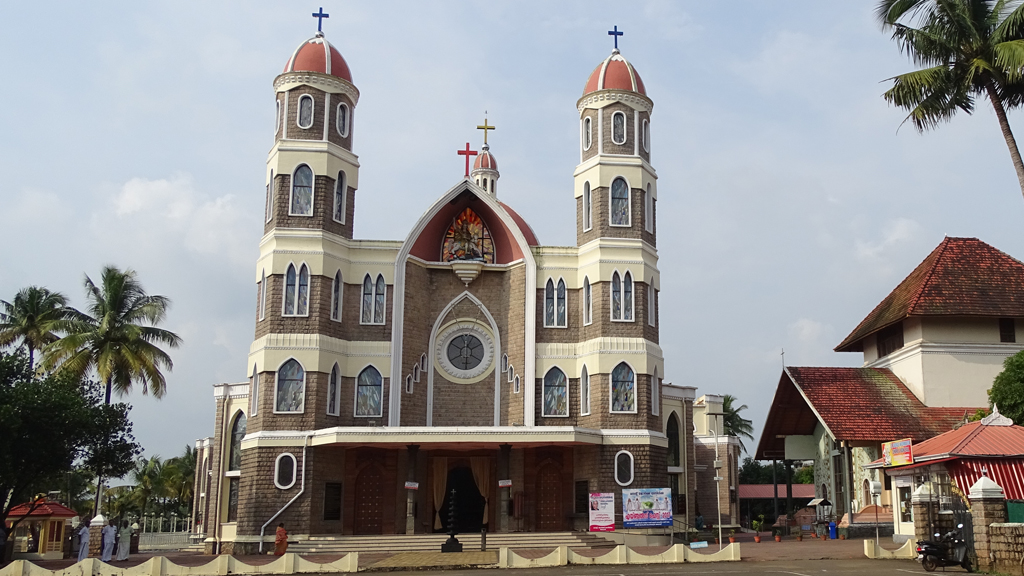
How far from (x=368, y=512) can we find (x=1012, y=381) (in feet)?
62.4

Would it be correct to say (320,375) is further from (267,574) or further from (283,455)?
(267,574)

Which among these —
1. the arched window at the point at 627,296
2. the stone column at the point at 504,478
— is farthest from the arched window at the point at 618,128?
the stone column at the point at 504,478

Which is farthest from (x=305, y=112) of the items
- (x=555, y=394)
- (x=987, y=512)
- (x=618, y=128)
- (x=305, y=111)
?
(x=987, y=512)

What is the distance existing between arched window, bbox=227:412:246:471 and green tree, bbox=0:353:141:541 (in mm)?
4102

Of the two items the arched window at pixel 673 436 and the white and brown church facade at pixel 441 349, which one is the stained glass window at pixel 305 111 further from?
the arched window at pixel 673 436

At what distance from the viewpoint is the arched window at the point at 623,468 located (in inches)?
1192

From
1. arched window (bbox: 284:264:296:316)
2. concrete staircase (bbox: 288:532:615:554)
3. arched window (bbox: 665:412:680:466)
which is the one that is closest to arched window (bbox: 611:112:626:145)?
arched window (bbox: 665:412:680:466)

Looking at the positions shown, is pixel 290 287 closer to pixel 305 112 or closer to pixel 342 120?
pixel 305 112

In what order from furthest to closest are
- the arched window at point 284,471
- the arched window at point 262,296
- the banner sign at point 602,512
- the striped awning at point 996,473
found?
the arched window at point 262,296 < the arched window at point 284,471 < the banner sign at point 602,512 < the striped awning at point 996,473

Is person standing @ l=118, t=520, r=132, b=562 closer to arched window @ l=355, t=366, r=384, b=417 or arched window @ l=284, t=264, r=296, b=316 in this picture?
arched window @ l=355, t=366, r=384, b=417

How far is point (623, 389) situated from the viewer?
3097 cm

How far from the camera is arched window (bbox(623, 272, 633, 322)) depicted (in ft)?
103

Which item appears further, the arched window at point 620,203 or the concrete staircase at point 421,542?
the arched window at point 620,203

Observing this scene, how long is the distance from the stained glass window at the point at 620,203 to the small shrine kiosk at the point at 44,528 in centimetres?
2026
